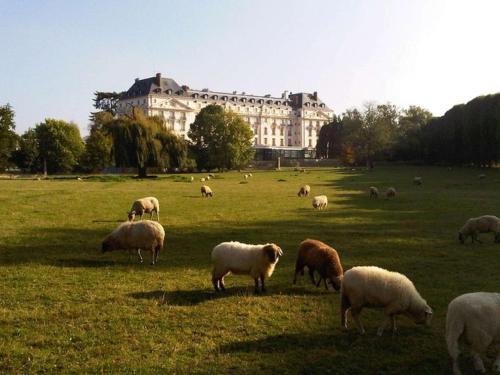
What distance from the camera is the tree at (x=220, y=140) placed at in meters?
91.6

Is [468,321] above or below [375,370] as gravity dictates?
above

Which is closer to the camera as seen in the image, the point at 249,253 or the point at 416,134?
the point at 249,253

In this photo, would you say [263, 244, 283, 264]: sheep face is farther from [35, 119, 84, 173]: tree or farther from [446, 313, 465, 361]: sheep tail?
[35, 119, 84, 173]: tree

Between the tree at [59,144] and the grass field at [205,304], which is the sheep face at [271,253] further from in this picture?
the tree at [59,144]

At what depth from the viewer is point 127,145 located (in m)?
64.6

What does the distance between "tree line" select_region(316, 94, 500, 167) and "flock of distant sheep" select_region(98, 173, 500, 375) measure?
6242 centimetres

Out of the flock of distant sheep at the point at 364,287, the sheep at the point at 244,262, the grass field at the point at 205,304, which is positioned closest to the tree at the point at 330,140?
the grass field at the point at 205,304

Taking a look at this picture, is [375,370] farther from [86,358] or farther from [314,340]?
[86,358]

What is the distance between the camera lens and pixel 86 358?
7336 millimetres

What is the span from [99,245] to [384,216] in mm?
14259

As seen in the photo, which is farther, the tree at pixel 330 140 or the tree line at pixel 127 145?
the tree at pixel 330 140

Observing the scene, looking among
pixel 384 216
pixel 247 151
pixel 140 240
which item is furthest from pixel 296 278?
pixel 247 151

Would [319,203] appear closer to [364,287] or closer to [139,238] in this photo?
[139,238]

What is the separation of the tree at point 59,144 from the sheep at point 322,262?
79.1 m
